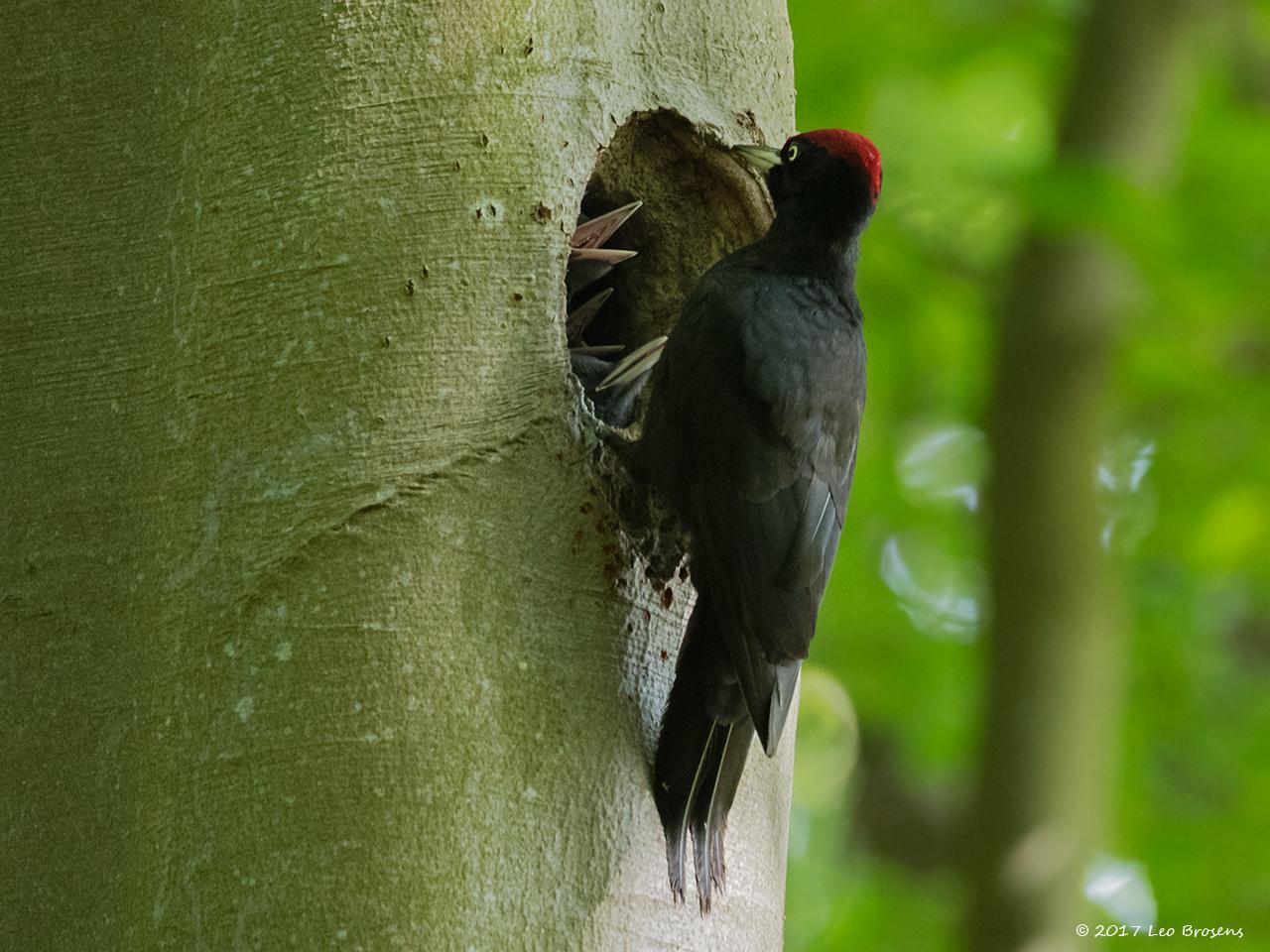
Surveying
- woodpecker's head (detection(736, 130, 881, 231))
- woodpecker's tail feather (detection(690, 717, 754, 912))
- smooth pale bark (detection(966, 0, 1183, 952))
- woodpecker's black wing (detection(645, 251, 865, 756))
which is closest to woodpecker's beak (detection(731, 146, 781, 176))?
woodpecker's head (detection(736, 130, 881, 231))

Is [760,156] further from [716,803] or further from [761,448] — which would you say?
[716,803]

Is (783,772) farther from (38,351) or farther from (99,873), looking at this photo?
(38,351)

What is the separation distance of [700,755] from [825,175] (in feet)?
4.35

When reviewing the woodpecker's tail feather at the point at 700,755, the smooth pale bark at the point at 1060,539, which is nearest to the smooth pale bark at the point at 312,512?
the woodpecker's tail feather at the point at 700,755

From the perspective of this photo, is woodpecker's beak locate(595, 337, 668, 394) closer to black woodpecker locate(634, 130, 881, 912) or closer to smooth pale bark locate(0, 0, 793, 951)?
black woodpecker locate(634, 130, 881, 912)

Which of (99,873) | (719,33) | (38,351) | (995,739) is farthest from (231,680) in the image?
(995,739)

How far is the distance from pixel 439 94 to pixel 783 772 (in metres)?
1.22

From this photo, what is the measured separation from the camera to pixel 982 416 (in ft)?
13.8

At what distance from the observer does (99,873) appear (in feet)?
6.25

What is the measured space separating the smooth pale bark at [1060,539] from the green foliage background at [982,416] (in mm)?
125

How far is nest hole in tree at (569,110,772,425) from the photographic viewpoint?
273 cm

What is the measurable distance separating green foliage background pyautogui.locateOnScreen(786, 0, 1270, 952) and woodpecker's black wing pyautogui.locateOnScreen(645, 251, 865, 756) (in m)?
1.16

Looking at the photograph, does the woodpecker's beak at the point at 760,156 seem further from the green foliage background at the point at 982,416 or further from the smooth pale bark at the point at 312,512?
the green foliage background at the point at 982,416

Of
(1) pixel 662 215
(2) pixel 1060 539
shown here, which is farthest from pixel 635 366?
(2) pixel 1060 539
